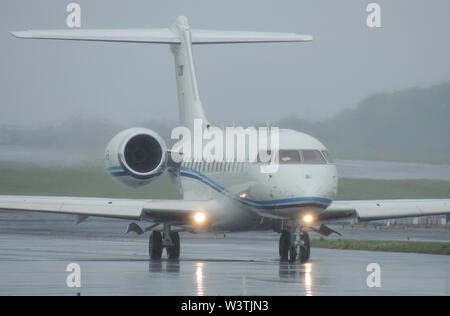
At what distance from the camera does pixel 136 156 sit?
27.3m

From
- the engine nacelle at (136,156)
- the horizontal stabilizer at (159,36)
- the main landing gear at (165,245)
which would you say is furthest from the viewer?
the horizontal stabilizer at (159,36)

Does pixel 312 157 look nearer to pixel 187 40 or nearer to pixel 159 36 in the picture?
pixel 187 40

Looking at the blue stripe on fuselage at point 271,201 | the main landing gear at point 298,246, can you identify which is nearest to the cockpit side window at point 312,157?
the blue stripe on fuselage at point 271,201

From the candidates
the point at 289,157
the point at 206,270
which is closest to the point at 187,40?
the point at 289,157

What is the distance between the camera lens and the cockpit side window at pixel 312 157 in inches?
933

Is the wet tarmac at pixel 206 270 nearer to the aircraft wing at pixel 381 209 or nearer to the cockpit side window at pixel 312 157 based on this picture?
the aircraft wing at pixel 381 209

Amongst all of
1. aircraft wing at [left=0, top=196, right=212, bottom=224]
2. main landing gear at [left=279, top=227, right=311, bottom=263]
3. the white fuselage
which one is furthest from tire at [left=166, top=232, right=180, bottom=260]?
main landing gear at [left=279, top=227, right=311, bottom=263]

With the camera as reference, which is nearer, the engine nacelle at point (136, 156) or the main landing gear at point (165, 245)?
the main landing gear at point (165, 245)

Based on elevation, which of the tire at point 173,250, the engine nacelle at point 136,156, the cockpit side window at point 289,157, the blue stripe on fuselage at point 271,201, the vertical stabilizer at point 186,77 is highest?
the vertical stabilizer at point 186,77

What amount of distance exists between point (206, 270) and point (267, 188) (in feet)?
10.2

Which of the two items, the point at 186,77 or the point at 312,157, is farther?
the point at 186,77
